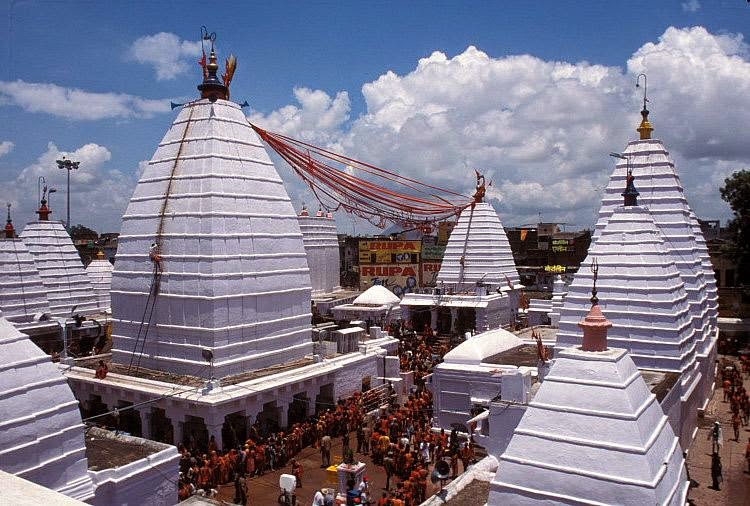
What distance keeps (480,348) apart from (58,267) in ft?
78.9

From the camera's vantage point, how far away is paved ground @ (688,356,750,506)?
15.7 m

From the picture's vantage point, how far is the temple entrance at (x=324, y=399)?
22125 millimetres

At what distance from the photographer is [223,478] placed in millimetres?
16688

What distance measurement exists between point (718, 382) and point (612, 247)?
43.6 ft

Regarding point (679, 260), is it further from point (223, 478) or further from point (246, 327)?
point (223, 478)

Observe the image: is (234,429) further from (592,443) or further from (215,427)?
(592,443)

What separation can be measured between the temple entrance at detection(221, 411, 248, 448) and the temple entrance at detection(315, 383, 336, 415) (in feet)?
11.1

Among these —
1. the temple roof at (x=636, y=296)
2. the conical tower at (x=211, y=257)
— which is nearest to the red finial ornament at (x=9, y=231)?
the conical tower at (x=211, y=257)

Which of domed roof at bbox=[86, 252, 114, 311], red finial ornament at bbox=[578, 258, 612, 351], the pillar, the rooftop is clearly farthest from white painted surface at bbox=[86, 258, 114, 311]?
red finial ornament at bbox=[578, 258, 612, 351]

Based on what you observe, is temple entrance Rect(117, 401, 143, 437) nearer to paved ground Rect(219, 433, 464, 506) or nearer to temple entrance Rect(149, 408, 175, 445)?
temple entrance Rect(149, 408, 175, 445)

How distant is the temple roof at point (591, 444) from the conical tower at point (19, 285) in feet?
80.5

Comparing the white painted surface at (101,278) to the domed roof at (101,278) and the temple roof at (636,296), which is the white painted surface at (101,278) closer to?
the domed roof at (101,278)

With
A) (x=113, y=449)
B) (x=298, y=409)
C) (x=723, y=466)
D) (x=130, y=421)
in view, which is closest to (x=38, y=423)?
(x=113, y=449)

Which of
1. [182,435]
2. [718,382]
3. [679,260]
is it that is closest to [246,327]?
[182,435]
